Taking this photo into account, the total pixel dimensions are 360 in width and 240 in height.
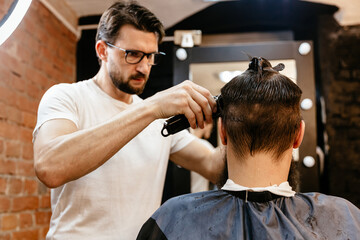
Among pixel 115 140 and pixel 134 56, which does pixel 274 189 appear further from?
pixel 134 56

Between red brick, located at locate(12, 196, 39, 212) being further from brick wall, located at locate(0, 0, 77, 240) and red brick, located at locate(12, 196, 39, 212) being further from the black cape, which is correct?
the black cape

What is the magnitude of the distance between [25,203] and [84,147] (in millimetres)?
1409

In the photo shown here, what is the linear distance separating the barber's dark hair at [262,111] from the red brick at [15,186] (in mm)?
1625

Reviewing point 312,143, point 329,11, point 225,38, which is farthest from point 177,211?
point 329,11

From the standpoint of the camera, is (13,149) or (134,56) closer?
(134,56)

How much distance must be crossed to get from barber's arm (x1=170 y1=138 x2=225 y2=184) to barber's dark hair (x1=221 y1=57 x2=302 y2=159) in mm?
581

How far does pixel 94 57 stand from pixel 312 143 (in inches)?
79.7

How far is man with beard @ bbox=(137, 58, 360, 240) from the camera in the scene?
3.75ft

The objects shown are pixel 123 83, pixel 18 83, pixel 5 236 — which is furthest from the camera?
pixel 18 83

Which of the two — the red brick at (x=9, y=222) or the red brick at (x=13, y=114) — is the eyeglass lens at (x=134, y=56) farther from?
the red brick at (x=9, y=222)

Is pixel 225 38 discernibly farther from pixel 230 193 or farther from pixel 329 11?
pixel 230 193

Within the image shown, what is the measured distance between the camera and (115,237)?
1.53 meters

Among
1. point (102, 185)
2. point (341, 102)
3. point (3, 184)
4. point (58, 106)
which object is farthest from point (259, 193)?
point (341, 102)

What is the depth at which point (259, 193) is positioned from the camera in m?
1.19
